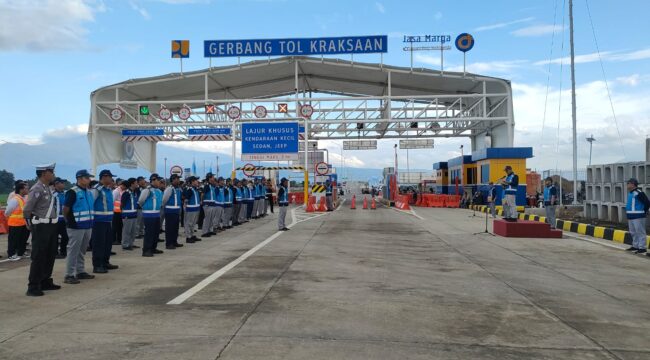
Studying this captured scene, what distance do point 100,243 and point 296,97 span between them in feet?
70.5

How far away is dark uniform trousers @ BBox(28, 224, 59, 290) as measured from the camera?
22.3ft

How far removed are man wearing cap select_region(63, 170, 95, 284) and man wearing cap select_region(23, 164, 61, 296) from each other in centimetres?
48

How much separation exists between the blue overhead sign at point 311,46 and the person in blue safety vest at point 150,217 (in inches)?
703

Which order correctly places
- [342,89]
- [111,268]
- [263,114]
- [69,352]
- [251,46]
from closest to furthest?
[69,352] < [111,268] < [251,46] < [263,114] < [342,89]

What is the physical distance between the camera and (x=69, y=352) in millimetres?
4375

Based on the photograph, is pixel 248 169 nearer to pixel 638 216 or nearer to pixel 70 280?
pixel 638 216

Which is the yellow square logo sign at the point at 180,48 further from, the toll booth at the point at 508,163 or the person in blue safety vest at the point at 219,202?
the toll booth at the point at 508,163

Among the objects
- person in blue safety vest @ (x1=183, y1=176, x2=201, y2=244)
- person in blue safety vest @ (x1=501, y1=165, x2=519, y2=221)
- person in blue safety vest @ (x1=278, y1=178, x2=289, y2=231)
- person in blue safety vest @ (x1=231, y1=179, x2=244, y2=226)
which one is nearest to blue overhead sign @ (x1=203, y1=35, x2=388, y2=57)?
person in blue safety vest @ (x1=231, y1=179, x2=244, y2=226)

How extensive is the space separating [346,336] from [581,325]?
8.48 ft

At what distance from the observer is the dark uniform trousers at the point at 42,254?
22.3ft

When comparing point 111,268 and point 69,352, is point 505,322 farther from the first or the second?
point 111,268

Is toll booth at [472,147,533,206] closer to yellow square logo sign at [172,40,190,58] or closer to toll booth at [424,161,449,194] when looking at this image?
toll booth at [424,161,449,194]

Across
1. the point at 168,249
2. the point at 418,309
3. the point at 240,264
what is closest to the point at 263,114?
the point at 168,249

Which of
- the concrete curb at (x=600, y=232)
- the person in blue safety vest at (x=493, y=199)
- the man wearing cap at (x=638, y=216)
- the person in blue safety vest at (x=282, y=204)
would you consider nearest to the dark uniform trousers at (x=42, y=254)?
the person in blue safety vest at (x=282, y=204)
